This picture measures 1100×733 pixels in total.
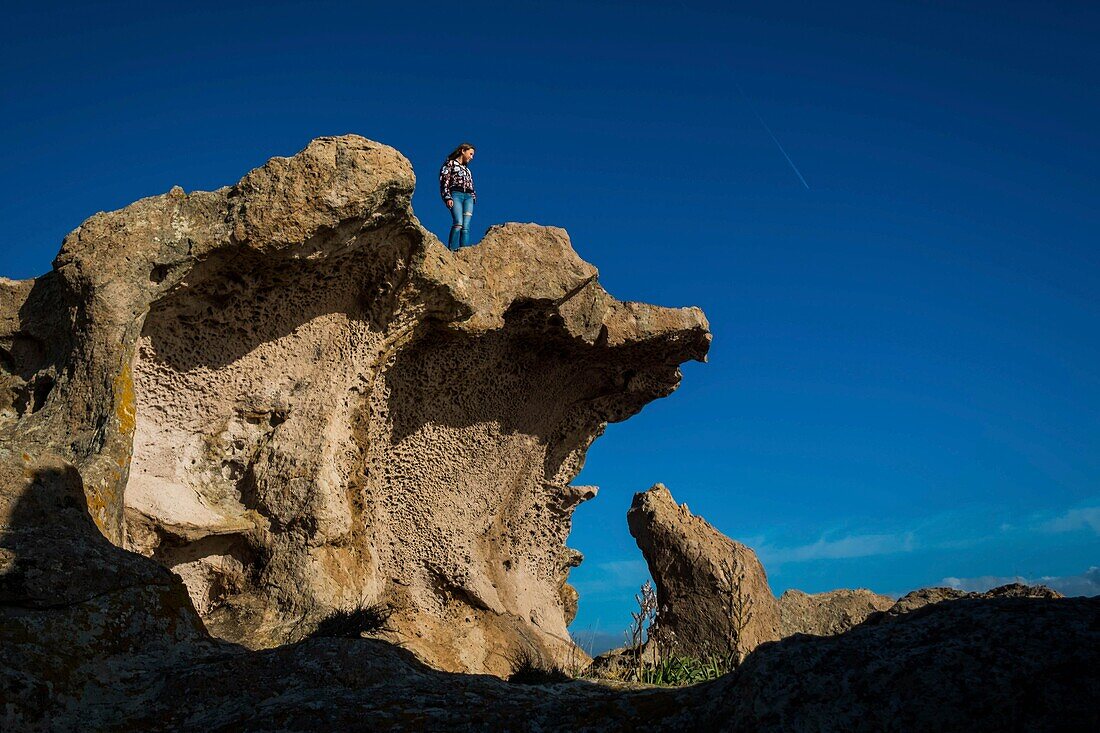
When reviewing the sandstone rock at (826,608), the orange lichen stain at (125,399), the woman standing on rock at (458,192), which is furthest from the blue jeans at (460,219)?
the sandstone rock at (826,608)

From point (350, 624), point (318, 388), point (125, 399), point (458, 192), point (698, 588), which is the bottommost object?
point (350, 624)

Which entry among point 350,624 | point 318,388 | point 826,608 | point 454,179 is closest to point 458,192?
point 454,179

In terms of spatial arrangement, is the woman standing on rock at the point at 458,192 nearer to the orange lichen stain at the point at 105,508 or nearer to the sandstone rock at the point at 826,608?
the orange lichen stain at the point at 105,508

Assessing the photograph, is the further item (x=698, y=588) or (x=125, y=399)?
(x=698, y=588)

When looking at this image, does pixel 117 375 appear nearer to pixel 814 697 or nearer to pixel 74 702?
pixel 74 702

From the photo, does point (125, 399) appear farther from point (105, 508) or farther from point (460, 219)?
point (460, 219)

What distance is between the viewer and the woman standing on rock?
10.1 meters

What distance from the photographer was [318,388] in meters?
8.72

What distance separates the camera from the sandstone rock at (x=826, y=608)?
44.8 feet

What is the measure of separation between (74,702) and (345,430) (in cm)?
588

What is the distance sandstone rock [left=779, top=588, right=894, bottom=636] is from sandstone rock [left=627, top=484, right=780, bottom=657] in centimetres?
205

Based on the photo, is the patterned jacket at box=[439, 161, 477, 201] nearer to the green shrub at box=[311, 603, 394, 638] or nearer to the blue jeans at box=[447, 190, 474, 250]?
the blue jeans at box=[447, 190, 474, 250]

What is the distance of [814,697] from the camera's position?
2.06m

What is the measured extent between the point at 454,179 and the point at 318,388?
9.58ft
